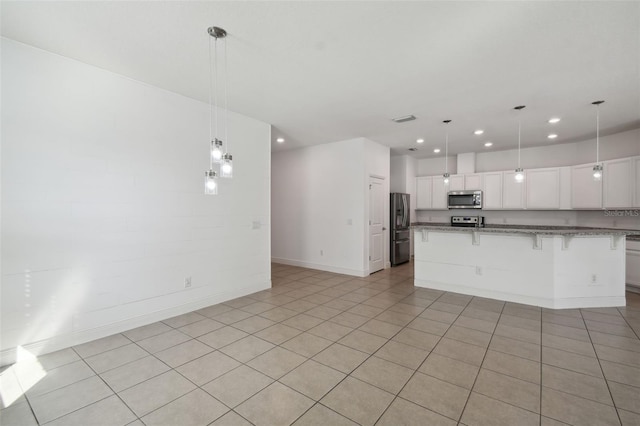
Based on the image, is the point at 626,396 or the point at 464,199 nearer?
the point at 626,396

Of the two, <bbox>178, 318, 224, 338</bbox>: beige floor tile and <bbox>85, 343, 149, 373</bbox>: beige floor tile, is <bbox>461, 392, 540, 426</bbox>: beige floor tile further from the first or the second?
<bbox>85, 343, 149, 373</bbox>: beige floor tile

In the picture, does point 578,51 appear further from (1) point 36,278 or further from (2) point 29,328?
(2) point 29,328

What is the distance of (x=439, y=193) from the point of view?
7570 millimetres

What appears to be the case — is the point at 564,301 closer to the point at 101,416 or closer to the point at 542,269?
the point at 542,269

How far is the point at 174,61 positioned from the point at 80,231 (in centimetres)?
198

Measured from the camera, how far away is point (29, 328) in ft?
8.54

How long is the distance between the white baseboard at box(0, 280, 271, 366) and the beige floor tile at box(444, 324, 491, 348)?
10.00ft

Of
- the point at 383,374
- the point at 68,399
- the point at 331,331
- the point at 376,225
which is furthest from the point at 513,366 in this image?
the point at 376,225

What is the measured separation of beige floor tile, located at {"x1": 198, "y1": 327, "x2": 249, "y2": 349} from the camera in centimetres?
291

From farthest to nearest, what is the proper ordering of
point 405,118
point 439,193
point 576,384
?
point 439,193, point 405,118, point 576,384

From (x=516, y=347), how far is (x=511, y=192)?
485 cm

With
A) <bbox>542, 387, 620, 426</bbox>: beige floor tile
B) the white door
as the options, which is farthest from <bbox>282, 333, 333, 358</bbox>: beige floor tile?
the white door

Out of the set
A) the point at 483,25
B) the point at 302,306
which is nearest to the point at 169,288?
the point at 302,306

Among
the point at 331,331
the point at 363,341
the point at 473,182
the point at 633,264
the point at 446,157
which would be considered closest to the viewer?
the point at 363,341
